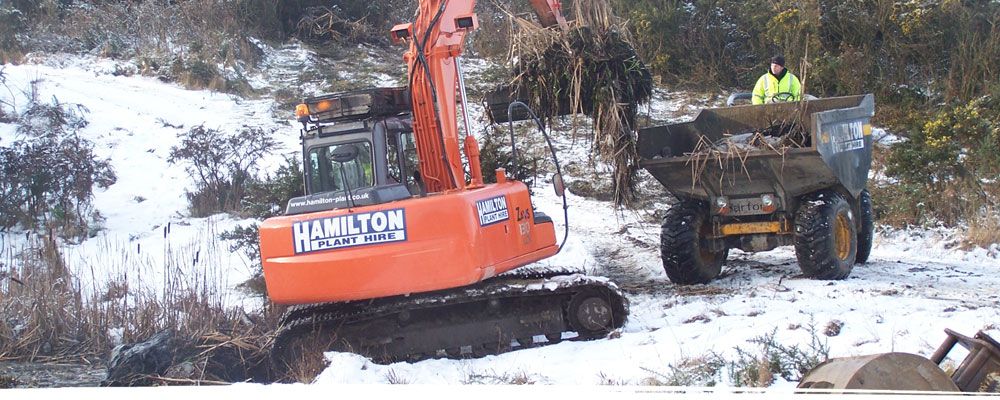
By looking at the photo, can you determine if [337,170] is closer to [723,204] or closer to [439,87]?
[439,87]

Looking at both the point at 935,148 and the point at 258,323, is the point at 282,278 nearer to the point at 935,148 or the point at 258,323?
the point at 258,323

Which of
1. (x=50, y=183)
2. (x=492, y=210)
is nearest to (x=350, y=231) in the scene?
(x=492, y=210)

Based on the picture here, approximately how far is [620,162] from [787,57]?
9.23 meters

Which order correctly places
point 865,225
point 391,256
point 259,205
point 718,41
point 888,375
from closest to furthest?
1. point 888,375
2. point 391,256
3. point 865,225
4. point 259,205
5. point 718,41

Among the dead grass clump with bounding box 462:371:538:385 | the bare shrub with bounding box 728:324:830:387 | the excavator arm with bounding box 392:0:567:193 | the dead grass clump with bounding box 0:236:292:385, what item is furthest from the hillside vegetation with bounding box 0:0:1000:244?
the dead grass clump with bounding box 462:371:538:385

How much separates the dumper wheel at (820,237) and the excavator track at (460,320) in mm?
1864

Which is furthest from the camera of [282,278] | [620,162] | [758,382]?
[620,162]

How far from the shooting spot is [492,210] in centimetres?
679

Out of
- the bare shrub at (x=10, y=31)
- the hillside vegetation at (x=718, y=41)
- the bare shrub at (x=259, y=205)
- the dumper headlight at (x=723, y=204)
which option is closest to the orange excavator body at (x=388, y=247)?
the dumper headlight at (x=723, y=204)

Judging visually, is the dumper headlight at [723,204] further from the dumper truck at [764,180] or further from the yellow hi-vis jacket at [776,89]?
the yellow hi-vis jacket at [776,89]

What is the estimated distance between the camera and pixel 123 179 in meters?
12.7

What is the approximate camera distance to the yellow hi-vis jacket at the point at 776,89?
29.3 feet

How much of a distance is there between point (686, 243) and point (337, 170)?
3089 mm

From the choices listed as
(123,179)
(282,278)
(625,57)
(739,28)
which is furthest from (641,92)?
(739,28)
